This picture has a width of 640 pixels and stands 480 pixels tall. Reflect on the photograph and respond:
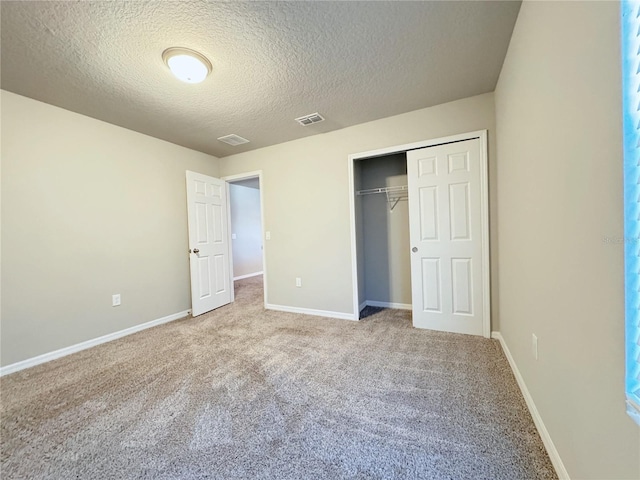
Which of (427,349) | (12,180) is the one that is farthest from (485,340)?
(12,180)

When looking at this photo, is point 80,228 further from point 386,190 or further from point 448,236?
point 448,236

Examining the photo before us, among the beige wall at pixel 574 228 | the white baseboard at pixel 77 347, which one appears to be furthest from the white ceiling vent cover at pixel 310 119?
the white baseboard at pixel 77 347

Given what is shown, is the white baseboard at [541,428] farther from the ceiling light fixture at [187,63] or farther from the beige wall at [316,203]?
the ceiling light fixture at [187,63]

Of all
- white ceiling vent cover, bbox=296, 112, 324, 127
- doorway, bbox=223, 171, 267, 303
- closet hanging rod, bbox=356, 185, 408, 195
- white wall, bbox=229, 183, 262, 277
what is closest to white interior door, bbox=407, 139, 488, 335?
closet hanging rod, bbox=356, 185, 408, 195

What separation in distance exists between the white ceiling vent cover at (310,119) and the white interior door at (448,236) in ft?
3.64

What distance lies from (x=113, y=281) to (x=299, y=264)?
220 centimetres

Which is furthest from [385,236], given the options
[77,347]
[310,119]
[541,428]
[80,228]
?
[77,347]

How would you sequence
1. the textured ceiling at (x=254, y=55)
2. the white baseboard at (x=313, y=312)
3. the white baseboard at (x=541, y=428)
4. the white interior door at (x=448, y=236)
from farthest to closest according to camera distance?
1. the white baseboard at (x=313, y=312)
2. the white interior door at (x=448, y=236)
3. the textured ceiling at (x=254, y=55)
4. the white baseboard at (x=541, y=428)

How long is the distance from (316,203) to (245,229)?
3.71m

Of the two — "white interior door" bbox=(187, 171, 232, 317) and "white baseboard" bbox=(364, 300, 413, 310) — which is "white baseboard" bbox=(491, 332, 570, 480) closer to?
"white baseboard" bbox=(364, 300, 413, 310)

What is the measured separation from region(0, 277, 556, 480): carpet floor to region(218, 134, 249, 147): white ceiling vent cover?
2.56m

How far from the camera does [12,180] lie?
2.17m

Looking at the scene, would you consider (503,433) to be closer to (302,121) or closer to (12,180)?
(302,121)

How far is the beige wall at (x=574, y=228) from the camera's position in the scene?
2.32 ft
